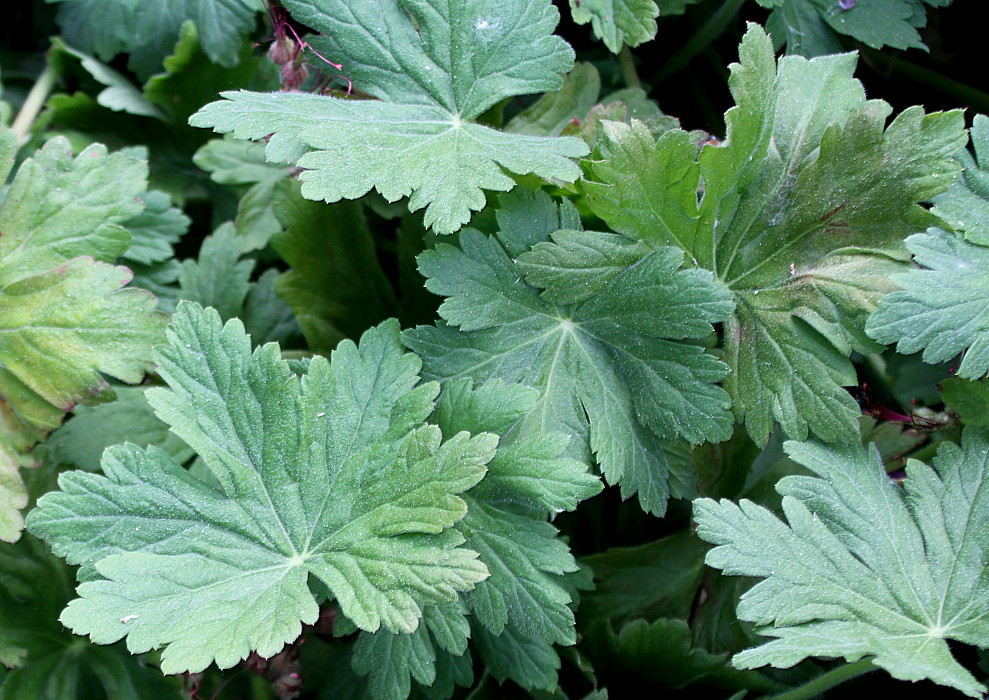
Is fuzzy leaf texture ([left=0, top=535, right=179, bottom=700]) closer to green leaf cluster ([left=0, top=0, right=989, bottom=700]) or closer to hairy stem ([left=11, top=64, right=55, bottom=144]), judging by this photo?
green leaf cluster ([left=0, top=0, right=989, bottom=700])

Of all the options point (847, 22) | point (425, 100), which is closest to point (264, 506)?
point (425, 100)

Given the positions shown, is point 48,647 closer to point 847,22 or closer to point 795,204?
point 795,204

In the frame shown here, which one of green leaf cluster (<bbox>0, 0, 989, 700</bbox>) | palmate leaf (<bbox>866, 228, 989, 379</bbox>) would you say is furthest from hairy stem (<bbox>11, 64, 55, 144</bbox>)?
palmate leaf (<bbox>866, 228, 989, 379</bbox>)

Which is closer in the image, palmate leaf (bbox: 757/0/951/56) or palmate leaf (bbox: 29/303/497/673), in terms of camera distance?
palmate leaf (bbox: 29/303/497/673)

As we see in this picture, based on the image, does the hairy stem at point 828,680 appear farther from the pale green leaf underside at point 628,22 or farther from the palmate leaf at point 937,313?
the pale green leaf underside at point 628,22

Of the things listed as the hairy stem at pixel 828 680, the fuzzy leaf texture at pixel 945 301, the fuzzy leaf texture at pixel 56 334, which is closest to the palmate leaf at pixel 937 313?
the fuzzy leaf texture at pixel 945 301
